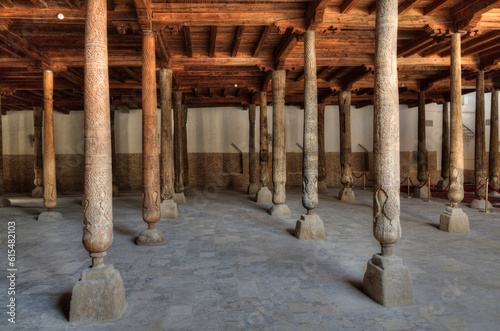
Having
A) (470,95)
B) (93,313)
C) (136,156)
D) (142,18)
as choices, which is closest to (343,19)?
(142,18)

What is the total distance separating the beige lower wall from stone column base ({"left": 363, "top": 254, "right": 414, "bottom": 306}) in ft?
54.9

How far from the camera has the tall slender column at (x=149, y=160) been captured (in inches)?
280

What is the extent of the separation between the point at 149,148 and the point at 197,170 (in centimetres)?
1368

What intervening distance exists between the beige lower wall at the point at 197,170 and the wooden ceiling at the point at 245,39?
6.79 m

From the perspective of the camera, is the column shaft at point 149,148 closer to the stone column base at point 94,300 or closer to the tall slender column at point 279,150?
the stone column base at point 94,300

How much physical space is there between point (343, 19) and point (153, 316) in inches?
296

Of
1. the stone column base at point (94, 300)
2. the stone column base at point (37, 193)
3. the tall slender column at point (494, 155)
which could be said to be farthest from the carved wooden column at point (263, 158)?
the stone column base at point (37, 193)

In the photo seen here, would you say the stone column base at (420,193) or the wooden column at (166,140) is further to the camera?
the stone column base at (420,193)

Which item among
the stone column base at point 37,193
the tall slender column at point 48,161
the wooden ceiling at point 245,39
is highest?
the wooden ceiling at point 245,39

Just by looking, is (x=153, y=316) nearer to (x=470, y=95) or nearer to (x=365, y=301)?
(x=365, y=301)

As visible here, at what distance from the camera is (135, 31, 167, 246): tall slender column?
23.4ft

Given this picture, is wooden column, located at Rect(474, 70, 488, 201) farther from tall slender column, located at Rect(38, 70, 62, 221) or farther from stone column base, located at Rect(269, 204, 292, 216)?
tall slender column, located at Rect(38, 70, 62, 221)

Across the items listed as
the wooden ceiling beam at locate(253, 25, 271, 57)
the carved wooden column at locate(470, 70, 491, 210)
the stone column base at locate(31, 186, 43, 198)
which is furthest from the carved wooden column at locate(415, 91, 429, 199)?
the stone column base at locate(31, 186, 43, 198)

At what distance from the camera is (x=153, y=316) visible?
12.8ft
